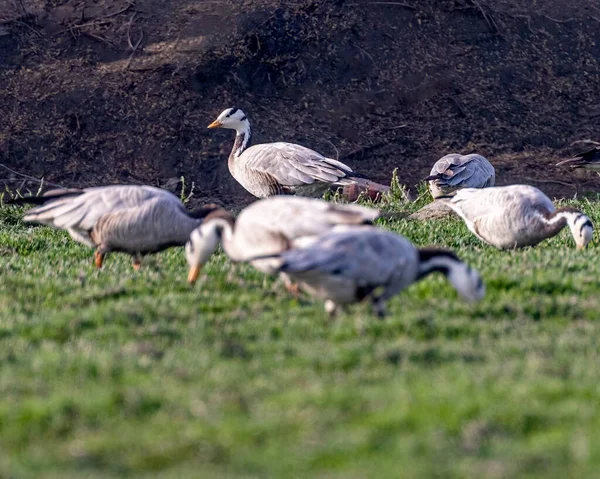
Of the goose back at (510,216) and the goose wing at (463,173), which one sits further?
the goose wing at (463,173)

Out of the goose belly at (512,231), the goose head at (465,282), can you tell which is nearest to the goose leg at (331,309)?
the goose head at (465,282)

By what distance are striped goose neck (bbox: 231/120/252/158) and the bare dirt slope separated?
50.6 inches

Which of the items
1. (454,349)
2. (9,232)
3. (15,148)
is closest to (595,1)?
Answer: (15,148)

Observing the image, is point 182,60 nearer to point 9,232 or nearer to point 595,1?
point 9,232

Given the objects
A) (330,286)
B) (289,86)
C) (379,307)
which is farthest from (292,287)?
(289,86)

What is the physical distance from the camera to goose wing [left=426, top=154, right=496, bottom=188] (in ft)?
44.8

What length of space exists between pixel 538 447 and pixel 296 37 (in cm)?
1535

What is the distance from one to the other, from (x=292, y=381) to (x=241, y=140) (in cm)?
977

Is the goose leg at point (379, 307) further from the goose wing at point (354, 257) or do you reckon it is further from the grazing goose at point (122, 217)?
the grazing goose at point (122, 217)

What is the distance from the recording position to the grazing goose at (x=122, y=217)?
888cm

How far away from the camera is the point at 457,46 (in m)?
19.8

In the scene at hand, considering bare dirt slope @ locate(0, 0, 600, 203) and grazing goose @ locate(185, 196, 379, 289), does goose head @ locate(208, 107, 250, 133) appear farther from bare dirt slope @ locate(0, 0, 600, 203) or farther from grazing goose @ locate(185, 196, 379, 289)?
grazing goose @ locate(185, 196, 379, 289)

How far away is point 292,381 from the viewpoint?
537 cm

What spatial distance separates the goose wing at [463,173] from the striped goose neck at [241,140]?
106 inches
